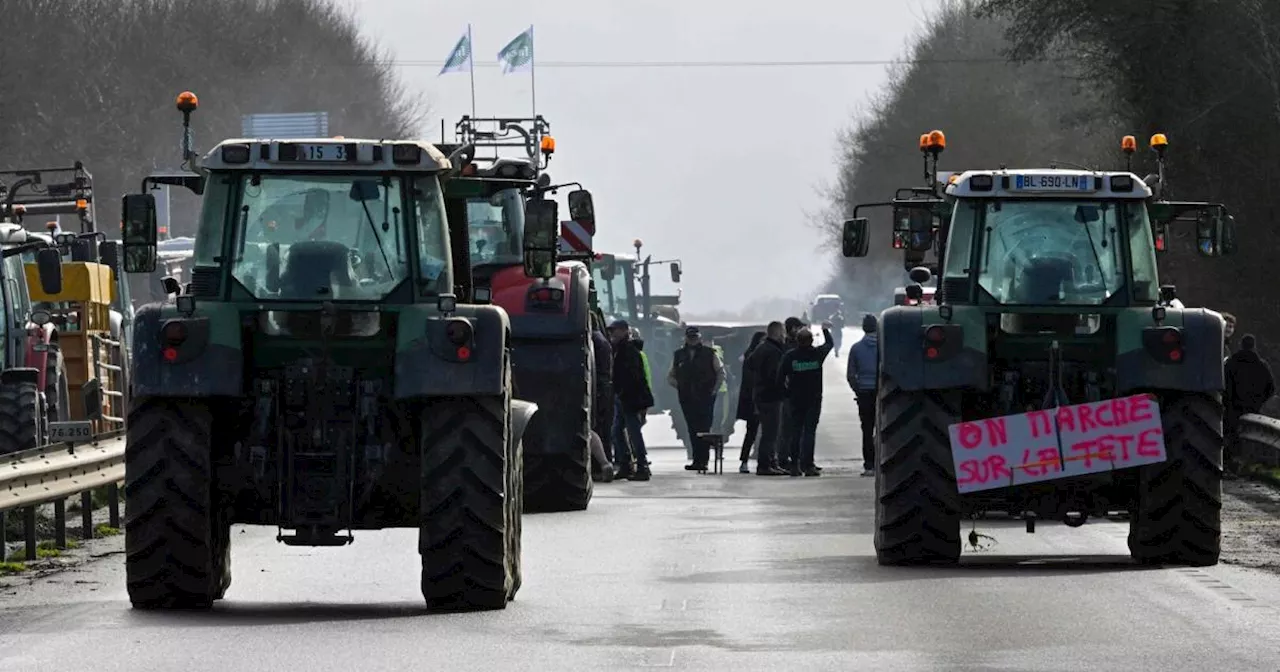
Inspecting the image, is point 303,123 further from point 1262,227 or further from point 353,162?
point 353,162

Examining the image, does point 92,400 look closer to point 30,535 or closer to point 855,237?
point 30,535

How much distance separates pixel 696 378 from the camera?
33719 millimetres

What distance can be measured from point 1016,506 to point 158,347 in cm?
557

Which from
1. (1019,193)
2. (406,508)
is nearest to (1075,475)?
(1019,193)

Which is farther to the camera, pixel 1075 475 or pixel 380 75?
pixel 380 75

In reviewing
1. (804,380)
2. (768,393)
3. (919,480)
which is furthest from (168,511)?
(768,393)

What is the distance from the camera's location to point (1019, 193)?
61.0 ft

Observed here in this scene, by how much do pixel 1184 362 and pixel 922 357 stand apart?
155cm

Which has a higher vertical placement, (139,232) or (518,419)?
(139,232)

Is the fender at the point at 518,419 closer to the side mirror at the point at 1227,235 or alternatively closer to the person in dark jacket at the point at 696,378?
Result: the side mirror at the point at 1227,235

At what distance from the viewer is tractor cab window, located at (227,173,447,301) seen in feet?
51.9

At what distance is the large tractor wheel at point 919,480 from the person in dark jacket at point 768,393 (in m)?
14.4

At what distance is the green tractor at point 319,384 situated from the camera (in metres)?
15.0

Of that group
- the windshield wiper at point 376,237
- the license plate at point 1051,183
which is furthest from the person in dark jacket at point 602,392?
the windshield wiper at point 376,237
